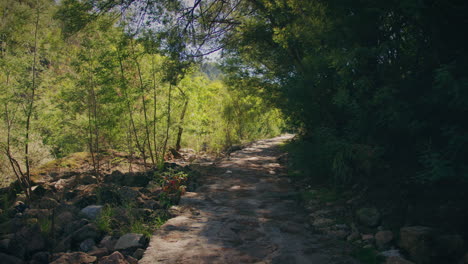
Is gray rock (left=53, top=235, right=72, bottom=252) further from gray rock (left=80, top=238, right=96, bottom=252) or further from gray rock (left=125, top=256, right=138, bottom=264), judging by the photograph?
gray rock (left=125, top=256, right=138, bottom=264)

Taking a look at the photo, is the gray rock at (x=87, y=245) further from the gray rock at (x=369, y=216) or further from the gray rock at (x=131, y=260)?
the gray rock at (x=369, y=216)

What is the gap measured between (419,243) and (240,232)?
7.35 feet

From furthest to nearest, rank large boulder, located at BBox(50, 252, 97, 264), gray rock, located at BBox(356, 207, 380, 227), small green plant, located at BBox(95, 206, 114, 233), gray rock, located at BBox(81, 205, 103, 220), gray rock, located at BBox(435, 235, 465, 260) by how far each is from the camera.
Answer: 1. gray rock, located at BBox(81, 205, 103, 220)
2. small green plant, located at BBox(95, 206, 114, 233)
3. gray rock, located at BBox(356, 207, 380, 227)
4. large boulder, located at BBox(50, 252, 97, 264)
5. gray rock, located at BBox(435, 235, 465, 260)

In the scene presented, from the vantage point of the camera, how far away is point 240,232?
4.20m

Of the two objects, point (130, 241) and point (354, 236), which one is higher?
point (130, 241)

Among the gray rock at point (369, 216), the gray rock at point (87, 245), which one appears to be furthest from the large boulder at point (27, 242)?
the gray rock at point (369, 216)

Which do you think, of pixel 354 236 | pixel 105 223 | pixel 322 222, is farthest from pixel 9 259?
pixel 354 236

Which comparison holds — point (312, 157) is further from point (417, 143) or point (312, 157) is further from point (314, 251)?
point (314, 251)

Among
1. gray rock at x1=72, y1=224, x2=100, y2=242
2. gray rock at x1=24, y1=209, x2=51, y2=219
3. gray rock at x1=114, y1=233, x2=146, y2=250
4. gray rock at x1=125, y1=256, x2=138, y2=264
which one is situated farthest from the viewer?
gray rock at x1=24, y1=209, x2=51, y2=219

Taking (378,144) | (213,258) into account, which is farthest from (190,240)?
(378,144)

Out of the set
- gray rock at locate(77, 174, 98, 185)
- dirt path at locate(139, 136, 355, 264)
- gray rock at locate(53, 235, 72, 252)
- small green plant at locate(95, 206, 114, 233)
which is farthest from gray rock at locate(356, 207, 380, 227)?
gray rock at locate(77, 174, 98, 185)

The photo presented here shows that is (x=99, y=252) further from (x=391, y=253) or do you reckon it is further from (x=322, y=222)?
(x=391, y=253)

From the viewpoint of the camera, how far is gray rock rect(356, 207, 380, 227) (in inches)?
155

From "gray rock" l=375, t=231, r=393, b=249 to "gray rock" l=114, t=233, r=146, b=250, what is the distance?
2966mm
